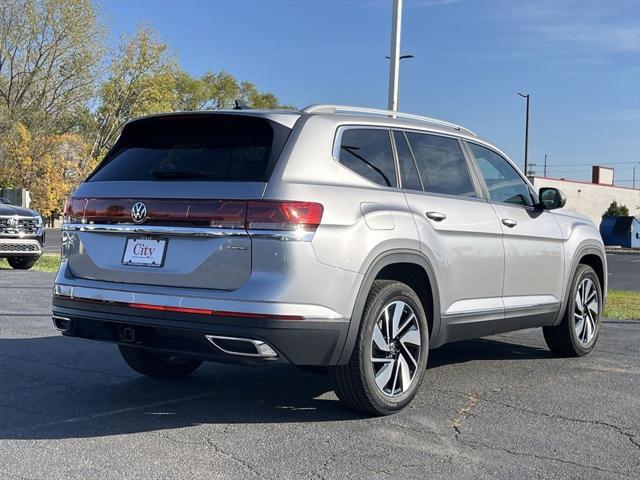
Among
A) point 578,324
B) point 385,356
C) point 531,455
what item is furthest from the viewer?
point 578,324

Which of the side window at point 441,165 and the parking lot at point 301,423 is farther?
the side window at point 441,165

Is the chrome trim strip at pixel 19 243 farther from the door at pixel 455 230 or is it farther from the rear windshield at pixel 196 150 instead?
the door at pixel 455 230

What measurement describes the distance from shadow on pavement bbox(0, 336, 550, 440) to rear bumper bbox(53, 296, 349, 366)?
518 mm

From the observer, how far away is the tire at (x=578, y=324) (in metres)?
6.75

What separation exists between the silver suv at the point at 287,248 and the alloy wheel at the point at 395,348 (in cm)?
1

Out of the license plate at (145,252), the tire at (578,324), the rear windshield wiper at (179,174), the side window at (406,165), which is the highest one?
the side window at (406,165)

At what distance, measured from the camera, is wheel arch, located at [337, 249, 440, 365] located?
4383mm

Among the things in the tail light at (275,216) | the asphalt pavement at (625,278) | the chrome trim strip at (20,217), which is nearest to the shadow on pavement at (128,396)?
the tail light at (275,216)

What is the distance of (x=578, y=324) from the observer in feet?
22.7

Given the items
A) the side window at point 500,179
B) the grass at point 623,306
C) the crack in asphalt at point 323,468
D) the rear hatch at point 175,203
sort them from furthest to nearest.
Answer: the grass at point 623,306, the side window at point 500,179, the rear hatch at point 175,203, the crack in asphalt at point 323,468

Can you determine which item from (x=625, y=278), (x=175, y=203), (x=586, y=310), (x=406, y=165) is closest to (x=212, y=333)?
(x=175, y=203)

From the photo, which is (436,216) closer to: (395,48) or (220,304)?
(220,304)

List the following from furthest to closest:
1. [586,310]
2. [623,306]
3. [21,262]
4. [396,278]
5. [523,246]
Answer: [21,262] < [623,306] < [586,310] < [523,246] < [396,278]

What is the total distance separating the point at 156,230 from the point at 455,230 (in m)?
2.05
